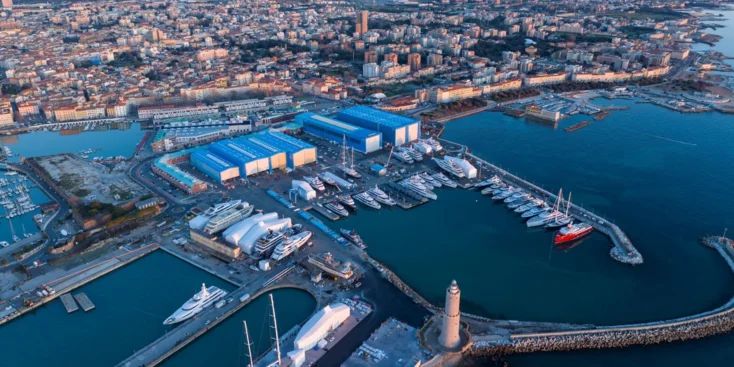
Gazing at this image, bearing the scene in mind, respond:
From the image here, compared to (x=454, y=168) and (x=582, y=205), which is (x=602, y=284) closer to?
(x=582, y=205)

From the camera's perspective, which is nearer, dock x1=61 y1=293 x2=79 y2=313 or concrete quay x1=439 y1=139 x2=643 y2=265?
dock x1=61 y1=293 x2=79 y2=313

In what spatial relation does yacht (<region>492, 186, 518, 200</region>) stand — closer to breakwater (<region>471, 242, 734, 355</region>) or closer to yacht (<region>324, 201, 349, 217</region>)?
yacht (<region>324, 201, 349, 217</region>)

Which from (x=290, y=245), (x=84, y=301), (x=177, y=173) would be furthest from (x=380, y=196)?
(x=84, y=301)

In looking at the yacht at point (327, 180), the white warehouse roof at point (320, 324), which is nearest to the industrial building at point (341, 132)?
the yacht at point (327, 180)

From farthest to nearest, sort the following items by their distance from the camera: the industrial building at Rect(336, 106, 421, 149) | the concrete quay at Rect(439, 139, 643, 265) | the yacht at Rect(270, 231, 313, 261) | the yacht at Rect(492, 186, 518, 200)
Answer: the industrial building at Rect(336, 106, 421, 149)
the yacht at Rect(492, 186, 518, 200)
the concrete quay at Rect(439, 139, 643, 265)
the yacht at Rect(270, 231, 313, 261)

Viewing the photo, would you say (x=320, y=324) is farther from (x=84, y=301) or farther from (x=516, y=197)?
(x=516, y=197)

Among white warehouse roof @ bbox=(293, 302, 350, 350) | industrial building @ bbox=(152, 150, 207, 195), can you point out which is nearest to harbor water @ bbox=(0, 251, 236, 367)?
white warehouse roof @ bbox=(293, 302, 350, 350)

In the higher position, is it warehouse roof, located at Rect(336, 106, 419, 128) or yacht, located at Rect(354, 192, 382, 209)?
warehouse roof, located at Rect(336, 106, 419, 128)
